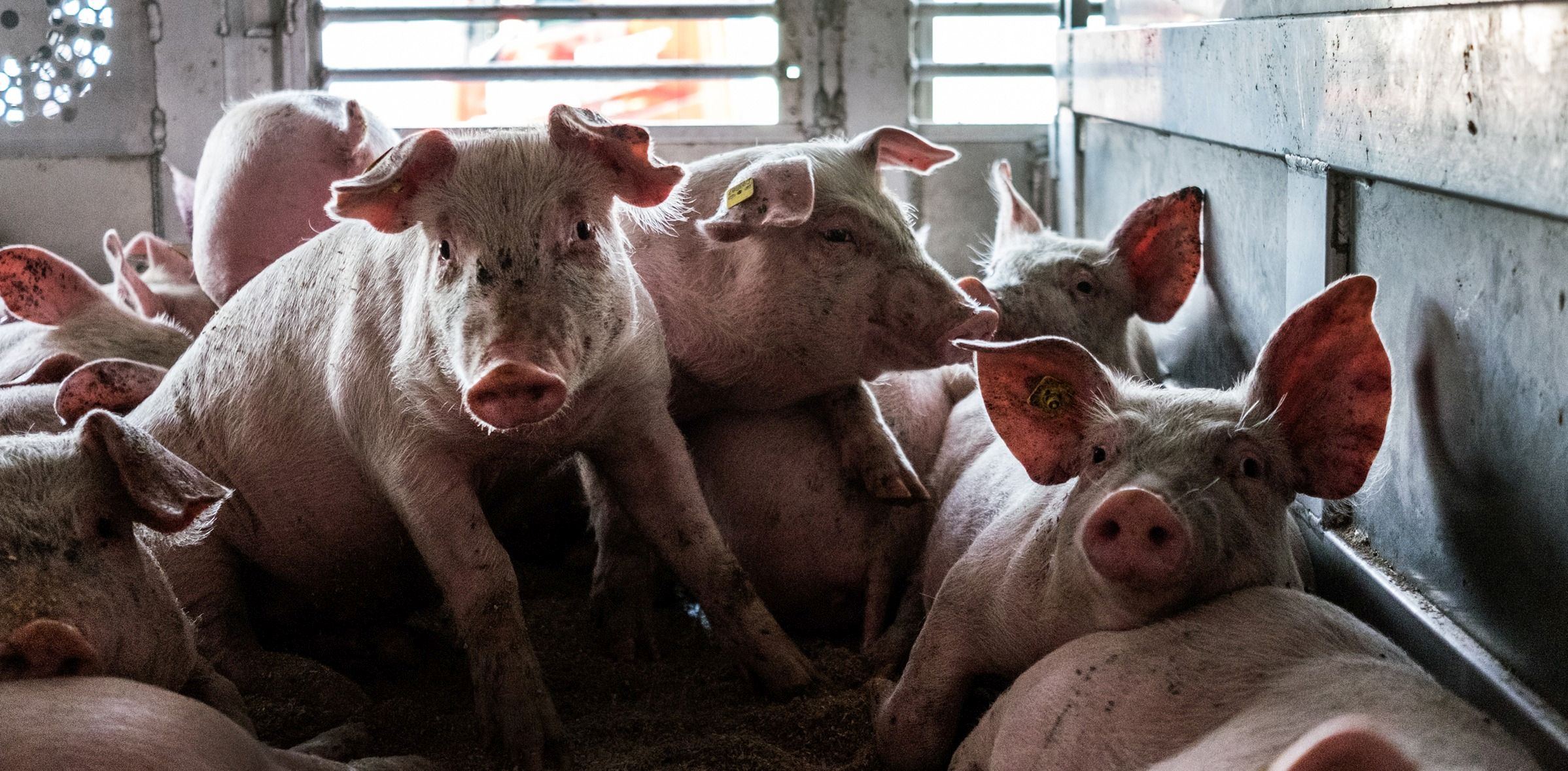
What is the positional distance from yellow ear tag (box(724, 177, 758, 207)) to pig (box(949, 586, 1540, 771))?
1.31m

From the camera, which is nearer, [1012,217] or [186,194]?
[1012,217]

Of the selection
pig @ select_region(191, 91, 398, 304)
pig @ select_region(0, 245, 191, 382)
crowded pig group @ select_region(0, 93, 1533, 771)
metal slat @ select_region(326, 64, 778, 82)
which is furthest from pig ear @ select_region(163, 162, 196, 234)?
pig @ select_region(0, 245, 191, 382)

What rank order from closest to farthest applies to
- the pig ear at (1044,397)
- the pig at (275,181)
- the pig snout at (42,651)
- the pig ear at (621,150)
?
the pig snout at (42,651) < the pig ear at (1044,397) < the pig ear at (621,150) < the pig at (275,181)

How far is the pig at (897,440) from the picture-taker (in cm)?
361

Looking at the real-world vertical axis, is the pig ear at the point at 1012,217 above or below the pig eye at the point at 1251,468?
above

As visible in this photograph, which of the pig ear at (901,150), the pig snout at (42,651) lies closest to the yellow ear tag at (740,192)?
the pig ear at (901,150)

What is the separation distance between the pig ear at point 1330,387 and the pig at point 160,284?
3.42 m

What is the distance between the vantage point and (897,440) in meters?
3.96

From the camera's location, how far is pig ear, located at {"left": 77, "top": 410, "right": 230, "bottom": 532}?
2.40m

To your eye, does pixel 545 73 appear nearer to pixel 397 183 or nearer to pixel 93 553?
pixel 397 183

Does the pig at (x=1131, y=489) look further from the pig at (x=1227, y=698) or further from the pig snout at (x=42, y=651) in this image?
the pig snout at (x=42, y=651)

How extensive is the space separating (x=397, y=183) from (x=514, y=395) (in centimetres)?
57

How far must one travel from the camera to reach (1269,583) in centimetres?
242

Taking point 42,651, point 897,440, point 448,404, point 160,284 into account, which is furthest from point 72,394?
point 897,440
